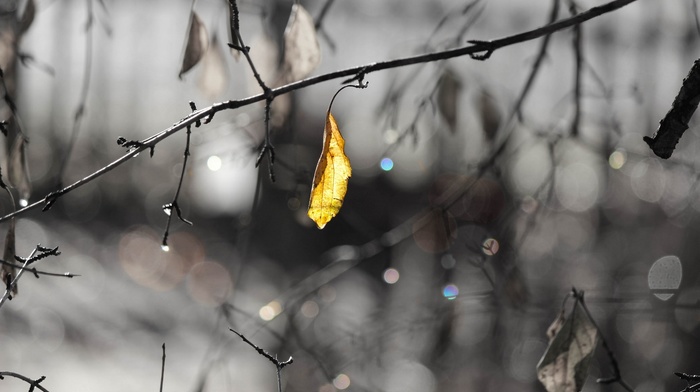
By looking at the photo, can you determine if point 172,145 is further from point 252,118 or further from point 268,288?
point 252,118

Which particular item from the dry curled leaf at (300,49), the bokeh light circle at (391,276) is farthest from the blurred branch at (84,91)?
the bokeh light circle at (391,276)

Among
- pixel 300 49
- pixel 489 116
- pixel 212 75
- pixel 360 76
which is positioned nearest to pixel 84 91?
pixel 212 75

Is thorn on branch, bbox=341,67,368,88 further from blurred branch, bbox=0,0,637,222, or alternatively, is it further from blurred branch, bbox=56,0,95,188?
blurred branch, bbox=56,0,95,188

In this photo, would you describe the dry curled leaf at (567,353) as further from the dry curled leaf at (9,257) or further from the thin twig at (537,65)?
the dry curled leaf at (9,257)

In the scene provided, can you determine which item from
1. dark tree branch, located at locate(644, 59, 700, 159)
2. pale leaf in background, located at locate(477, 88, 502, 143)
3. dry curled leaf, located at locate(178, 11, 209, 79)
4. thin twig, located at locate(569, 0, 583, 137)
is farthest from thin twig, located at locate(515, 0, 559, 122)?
dry curled leaf, located at locate(178, 11, 209, 79)

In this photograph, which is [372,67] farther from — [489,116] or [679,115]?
[489,116]

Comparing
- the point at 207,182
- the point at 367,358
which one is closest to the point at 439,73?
the point at 367,358
